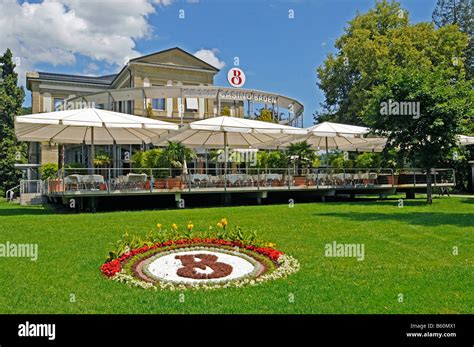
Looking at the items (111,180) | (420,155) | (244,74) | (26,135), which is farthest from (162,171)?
(244,74)

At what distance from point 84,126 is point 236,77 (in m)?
19.1

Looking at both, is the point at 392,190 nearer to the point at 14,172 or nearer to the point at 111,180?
the point at 111,180

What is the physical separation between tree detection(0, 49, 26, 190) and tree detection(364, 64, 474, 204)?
114 feet

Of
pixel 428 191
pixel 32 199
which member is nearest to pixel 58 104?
pixel 32 199

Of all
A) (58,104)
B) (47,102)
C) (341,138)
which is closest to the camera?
(341,138)

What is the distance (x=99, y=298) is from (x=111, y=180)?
11.1 metres

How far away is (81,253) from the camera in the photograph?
9250 mm

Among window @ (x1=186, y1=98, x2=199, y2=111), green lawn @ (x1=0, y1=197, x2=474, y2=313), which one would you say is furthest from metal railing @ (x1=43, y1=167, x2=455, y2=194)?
window @ (x1=186, y1=98, x2=199, y2=111)

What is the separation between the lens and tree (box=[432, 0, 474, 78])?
43531 mm

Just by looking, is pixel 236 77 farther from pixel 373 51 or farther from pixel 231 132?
pixel 231 132

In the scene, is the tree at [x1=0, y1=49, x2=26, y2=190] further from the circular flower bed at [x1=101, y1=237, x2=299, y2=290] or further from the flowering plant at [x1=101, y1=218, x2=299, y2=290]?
the circular flower bed at [x1=101, y1=237, x2=299, y2=290]

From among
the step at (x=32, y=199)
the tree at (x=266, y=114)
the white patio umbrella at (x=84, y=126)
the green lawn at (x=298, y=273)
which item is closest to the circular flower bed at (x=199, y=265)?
the green lawn at (x=298, y=273)

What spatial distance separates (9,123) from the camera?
44812 mm

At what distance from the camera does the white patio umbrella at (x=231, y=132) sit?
18625mm
